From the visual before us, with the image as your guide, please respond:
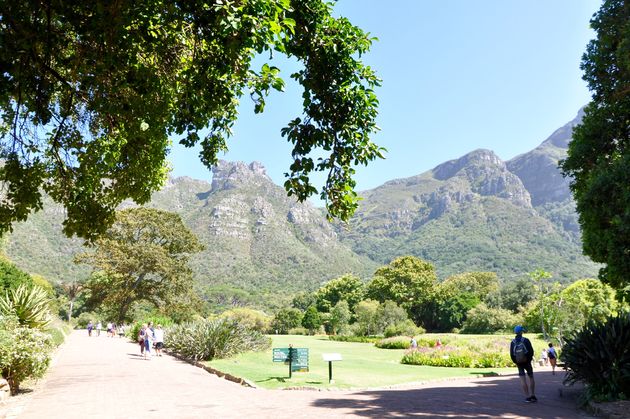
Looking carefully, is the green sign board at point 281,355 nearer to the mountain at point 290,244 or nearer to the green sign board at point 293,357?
the green sign board at point 293,357

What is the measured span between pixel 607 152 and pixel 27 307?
16.2m

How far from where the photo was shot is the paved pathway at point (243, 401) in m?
8.03

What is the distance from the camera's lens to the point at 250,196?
7057 inches

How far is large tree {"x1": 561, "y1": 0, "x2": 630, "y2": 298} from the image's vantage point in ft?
31.3

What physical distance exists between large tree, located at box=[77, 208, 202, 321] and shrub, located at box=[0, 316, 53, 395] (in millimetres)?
30083

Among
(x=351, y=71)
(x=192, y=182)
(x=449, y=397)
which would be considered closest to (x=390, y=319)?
(x=449, y=397)

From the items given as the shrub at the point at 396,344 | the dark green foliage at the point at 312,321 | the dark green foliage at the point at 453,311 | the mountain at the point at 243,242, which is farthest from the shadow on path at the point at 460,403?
the mountain at the point at 243,242

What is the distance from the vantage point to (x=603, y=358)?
32.8ft

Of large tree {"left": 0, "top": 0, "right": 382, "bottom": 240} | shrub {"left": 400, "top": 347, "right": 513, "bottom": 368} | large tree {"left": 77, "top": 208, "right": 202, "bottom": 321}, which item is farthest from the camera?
large tree {"left": 77, "top": 208, "right": 202, "bottom": 321}

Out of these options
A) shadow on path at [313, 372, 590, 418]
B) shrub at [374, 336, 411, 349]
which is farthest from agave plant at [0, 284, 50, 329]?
shrub at [374, 336, 411, 349]

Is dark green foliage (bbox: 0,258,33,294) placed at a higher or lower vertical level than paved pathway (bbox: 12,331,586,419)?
higher

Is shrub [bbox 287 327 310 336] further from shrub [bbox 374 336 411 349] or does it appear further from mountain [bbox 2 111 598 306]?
mountain [bbox 2 111 598 306]

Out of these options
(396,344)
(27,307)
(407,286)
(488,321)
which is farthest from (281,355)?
(407,286)

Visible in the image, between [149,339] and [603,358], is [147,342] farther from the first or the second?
[603,358]
